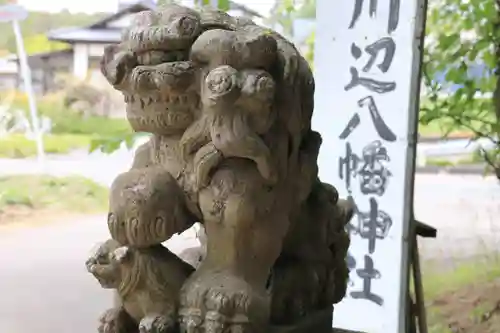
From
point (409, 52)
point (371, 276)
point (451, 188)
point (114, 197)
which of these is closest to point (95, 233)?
point (371, 276)

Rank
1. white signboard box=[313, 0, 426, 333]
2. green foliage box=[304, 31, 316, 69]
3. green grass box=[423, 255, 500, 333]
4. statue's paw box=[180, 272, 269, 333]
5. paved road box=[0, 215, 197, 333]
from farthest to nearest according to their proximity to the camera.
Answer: green grass box=[423, 255, 500, 333] < green foliage box=[304, 31, 316, 69] < paved road box=[0, 215, 197, 333] < white signboard box=[313, 0, 426, 333] < statue's paw box=[180, 272, 269, 333]

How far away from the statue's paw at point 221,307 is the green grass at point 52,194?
103cm

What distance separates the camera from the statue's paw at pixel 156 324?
82cm

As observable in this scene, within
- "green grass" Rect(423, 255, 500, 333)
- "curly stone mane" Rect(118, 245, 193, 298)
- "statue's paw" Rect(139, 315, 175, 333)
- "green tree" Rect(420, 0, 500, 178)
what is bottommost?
"green grass" Rect(423, 255, 500, 333)

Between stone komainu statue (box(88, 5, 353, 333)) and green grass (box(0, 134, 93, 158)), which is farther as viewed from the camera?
green grass (box(0, 134, 93, 158))

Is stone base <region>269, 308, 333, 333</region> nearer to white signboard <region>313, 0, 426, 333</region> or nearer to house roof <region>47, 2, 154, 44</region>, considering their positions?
white signboard <region>313, 0, 426, 333</region>

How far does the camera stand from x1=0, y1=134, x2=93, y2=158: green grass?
177 cm

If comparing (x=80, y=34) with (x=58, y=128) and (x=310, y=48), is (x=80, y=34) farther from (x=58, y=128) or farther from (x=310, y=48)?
(x=310, y=48)

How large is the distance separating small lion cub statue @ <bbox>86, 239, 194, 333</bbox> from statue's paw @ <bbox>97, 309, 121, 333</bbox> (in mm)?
26

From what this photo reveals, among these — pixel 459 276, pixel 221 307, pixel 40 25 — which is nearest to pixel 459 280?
pixel 459 276

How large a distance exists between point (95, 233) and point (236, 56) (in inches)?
43.5

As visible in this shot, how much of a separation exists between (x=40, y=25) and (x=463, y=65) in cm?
123

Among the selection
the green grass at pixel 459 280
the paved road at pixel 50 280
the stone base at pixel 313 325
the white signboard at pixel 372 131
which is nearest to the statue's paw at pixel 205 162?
the stone base at pixel 313 325

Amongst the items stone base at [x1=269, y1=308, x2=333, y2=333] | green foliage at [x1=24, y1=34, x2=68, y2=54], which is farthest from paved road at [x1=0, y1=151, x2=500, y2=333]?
stone base at [x1=269, y1=308, x2=333, y2=333]
